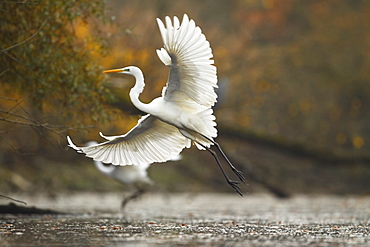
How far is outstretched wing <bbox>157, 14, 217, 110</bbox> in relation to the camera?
784cm

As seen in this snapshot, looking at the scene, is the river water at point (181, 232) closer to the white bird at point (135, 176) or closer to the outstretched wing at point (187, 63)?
the outstretched wing at point (187, 63)

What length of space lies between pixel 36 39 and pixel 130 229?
306 centimetres

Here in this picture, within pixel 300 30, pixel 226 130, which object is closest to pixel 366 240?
pixel 226 130

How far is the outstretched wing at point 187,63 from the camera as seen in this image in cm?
784

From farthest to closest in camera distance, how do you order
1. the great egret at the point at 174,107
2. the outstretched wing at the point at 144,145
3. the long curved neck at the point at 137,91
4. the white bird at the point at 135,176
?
the white bird at the point at 135,176
the outstretched wing at the point at 144,145
the long curved neck at the point at 137,91
the great egret at the point at 174,107

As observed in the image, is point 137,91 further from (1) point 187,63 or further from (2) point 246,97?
(2) point 246,97

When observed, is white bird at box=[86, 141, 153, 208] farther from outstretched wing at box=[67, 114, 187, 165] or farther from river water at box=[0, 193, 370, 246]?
outstretched wing at box=[67, 114, 187, 165]

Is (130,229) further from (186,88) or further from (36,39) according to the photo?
(36,39)

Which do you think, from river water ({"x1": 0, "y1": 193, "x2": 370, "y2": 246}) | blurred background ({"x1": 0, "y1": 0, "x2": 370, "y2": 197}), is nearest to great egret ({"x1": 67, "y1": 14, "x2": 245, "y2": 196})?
river water ({"x1": 0, "y1": 193, "x2": 370, "y2": 246})

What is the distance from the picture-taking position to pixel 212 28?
85.2 feet

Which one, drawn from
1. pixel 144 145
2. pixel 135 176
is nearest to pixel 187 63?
pixel 144 145

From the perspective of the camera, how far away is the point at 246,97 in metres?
24.2

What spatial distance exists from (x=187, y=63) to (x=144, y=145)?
5.97ft

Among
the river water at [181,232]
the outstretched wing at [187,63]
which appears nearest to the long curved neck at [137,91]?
the outstretched wing at [187,63]
